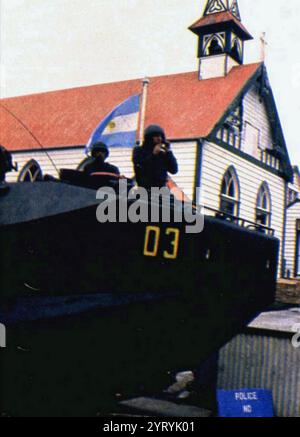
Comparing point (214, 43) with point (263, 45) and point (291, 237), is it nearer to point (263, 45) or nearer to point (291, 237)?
point (263, 45)

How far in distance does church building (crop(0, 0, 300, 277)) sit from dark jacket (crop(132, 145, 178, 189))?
1095 centimetres

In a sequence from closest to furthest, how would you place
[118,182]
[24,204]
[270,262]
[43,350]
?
1. [43,350]
2. [24,204]
3. [118,182]
4. [270,262]

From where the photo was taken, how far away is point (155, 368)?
526 cm

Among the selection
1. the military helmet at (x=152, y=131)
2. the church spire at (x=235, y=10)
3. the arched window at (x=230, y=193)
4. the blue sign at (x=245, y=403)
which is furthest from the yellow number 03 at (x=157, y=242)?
the church spire at (x=235, y=10)

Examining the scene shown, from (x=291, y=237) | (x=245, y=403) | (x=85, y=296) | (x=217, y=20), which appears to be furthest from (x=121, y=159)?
(x=85, y=296)

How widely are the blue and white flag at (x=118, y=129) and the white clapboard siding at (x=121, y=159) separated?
4.36m

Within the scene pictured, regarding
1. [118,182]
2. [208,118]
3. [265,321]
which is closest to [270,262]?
[265,321]

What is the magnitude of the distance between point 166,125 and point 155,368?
13.6 m

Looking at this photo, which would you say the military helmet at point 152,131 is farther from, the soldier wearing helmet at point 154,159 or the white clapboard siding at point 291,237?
the white clapboard siding at point 291,237

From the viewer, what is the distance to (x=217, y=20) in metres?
21.9

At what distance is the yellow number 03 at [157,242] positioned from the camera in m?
4.96

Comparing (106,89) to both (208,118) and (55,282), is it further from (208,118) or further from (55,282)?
(55,282)

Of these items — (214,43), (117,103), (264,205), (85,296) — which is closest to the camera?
(85,296)

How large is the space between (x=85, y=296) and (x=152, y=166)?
193 cm
